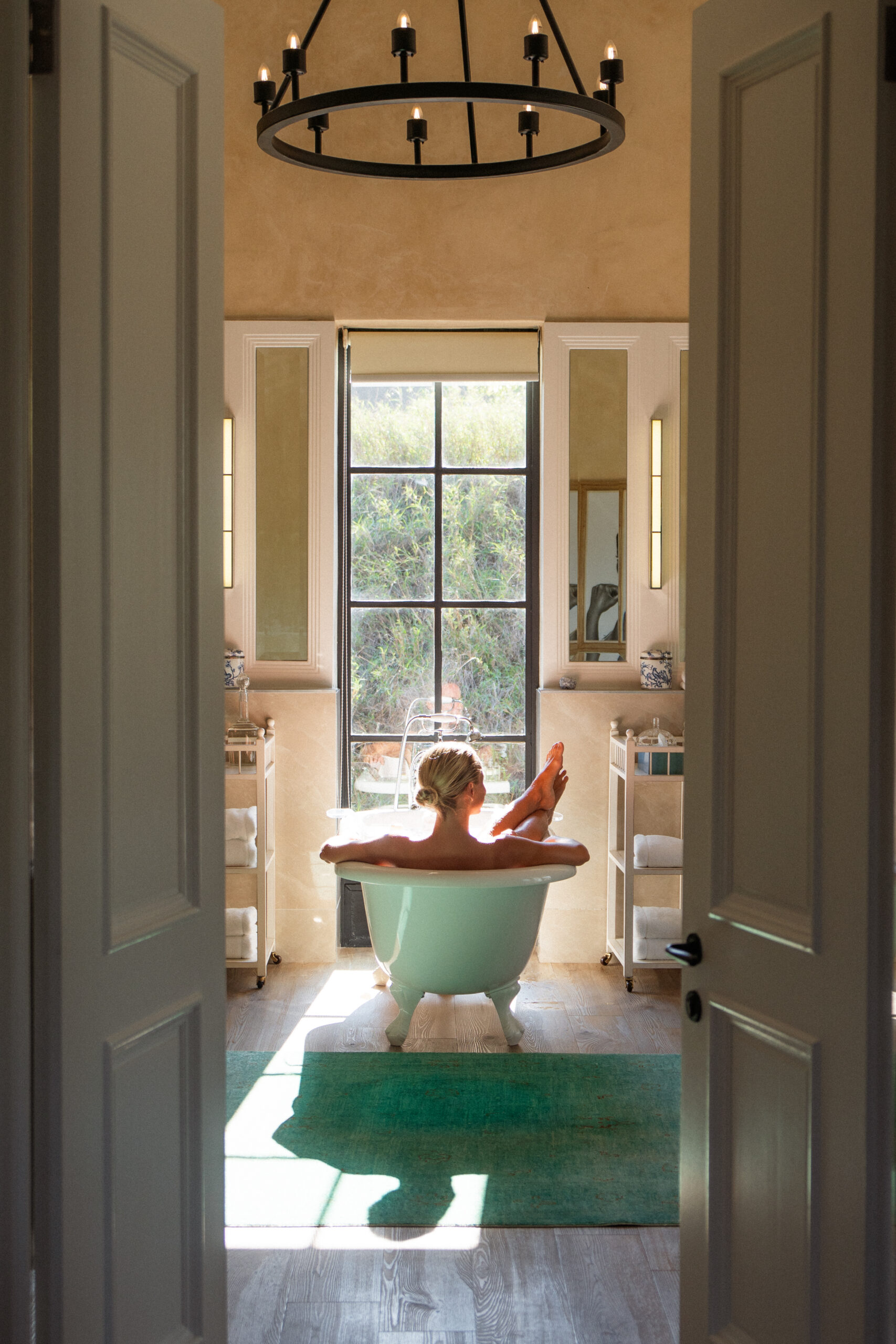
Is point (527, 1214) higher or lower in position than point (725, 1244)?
lower

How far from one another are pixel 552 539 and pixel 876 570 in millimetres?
3399

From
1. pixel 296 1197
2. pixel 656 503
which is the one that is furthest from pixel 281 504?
pixel 296 1197

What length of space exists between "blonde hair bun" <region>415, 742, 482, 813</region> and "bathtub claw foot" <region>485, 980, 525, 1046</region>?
0.71 meters

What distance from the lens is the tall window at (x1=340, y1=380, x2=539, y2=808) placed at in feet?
16.5

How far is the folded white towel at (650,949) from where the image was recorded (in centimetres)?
438

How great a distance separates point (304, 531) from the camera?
4.85 m

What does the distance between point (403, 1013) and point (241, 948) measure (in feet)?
2.85

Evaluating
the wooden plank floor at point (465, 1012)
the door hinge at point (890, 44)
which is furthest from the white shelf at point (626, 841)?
the door hinge at point (890, 44)

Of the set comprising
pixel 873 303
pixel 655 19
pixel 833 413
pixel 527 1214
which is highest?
pixel 655 19

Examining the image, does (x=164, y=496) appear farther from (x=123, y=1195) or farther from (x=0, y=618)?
(x=123, y=1195)

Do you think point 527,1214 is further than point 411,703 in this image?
No

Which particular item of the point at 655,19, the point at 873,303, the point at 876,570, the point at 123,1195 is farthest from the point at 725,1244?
the point at 655,19

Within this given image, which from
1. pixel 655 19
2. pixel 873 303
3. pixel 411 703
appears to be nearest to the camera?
pixel 873 303

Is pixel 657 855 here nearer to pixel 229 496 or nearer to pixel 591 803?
Result: pixel 591 803
